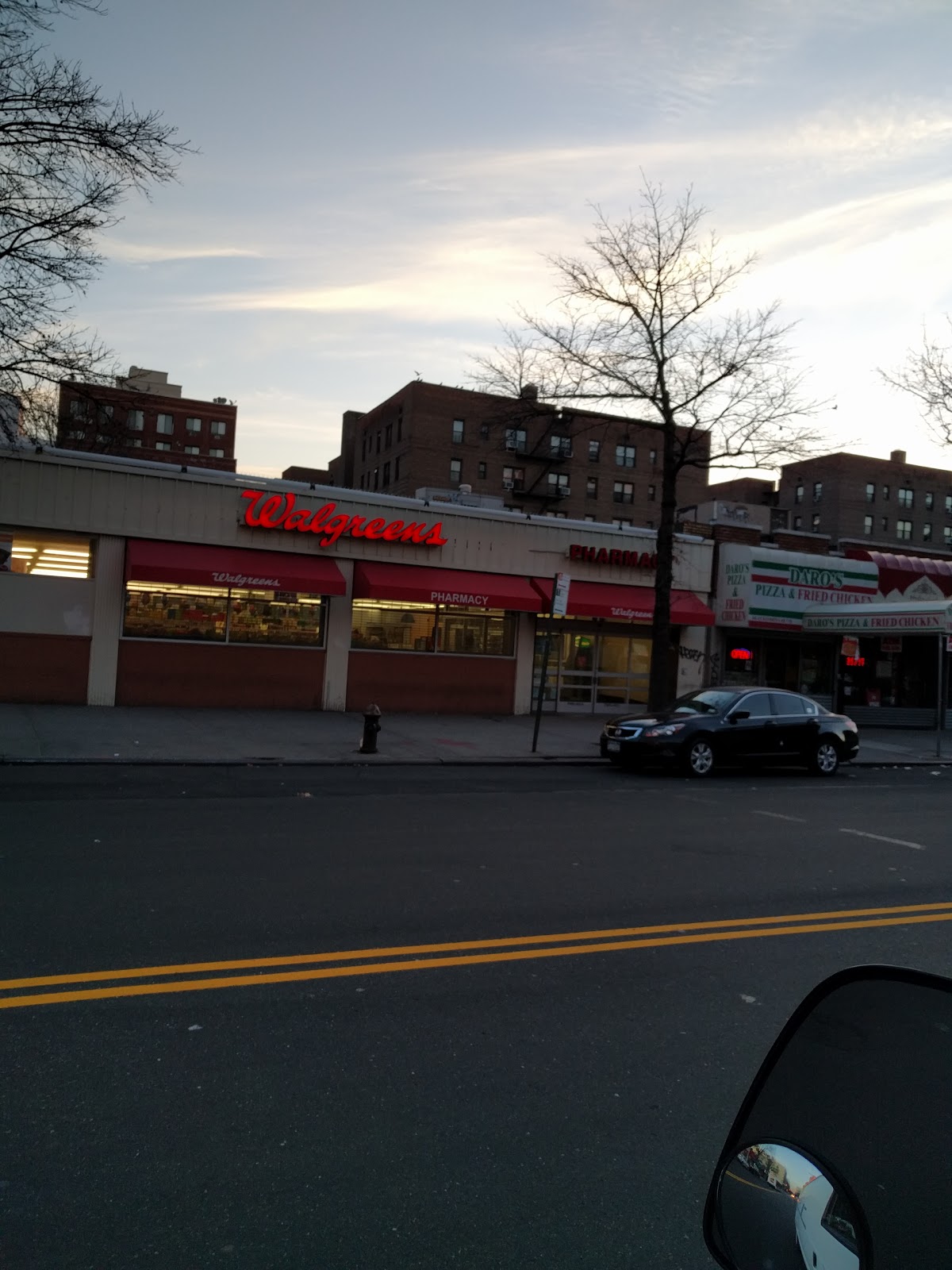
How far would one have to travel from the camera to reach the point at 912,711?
29.3 m

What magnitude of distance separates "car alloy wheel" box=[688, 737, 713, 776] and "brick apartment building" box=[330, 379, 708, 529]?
4664 centimetres

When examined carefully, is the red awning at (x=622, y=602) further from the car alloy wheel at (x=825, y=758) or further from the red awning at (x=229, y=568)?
the car alloy wheel at (x=825, y=758)

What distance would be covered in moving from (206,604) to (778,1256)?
66.1 ft

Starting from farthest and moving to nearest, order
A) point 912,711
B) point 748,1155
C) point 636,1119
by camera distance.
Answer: point 912,711 → point 636,1119 → point 748,1155

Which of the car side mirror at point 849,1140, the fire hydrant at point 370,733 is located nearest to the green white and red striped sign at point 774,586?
the fire hydrant at point 370,733

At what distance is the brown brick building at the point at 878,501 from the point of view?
79.3 metres

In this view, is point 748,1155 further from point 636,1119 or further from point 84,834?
point 84,834

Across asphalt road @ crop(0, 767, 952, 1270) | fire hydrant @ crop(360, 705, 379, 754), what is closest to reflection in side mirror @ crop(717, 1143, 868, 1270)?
asphalt road @ crop(0, 767, 952, 1270)

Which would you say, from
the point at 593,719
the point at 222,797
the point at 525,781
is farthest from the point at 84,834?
the point at 593,719

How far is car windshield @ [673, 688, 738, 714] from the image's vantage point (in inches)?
656

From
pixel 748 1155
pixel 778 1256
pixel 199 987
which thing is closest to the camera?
pixel 778 1256

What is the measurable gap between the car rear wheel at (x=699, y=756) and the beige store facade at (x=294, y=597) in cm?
758

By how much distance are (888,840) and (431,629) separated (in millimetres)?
13619

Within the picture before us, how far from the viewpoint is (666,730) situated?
1598 centimetres
